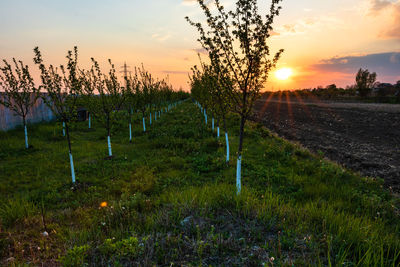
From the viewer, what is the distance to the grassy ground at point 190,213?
340cm

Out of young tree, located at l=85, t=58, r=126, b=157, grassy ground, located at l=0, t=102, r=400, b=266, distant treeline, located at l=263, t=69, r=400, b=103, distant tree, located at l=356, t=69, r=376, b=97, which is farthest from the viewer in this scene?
distant tree, located at l=356, t=69, r=376, b=97

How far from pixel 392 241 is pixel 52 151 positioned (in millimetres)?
14861

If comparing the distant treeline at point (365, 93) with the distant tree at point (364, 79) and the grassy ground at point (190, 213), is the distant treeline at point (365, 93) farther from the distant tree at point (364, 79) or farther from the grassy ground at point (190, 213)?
the grassy ground at point (190, 213)

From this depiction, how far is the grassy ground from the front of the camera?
11.1ft

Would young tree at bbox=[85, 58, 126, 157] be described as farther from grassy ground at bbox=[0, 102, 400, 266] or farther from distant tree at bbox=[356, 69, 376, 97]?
distant tree at bbox=[356, 69, 376, 97]

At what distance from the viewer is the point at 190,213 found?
15.0ft

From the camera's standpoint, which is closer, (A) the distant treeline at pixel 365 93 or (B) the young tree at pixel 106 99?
(B) the young tree at pixel 106 99

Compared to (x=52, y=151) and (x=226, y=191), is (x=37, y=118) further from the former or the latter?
(x=226, y=191)

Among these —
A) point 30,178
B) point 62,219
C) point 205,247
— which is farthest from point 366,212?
point 30,178

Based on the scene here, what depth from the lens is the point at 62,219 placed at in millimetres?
5438

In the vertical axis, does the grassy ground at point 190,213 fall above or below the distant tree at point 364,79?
below

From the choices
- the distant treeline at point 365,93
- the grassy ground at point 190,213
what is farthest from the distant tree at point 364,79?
the grassy ground at point 190,213

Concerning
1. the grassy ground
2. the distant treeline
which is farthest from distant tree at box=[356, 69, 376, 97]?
the grassy ground

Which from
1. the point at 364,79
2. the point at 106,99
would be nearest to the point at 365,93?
the point at 364,79
